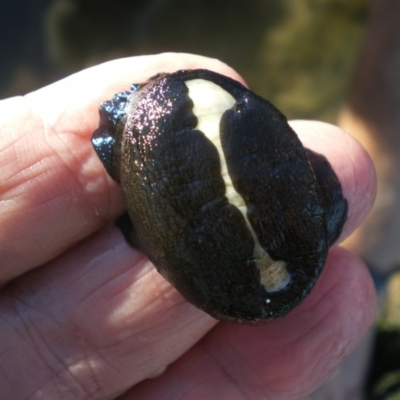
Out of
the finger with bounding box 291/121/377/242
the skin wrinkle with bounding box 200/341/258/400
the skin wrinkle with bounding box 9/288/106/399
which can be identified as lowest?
the skin wrinkle with bounding box 200/341/258/400

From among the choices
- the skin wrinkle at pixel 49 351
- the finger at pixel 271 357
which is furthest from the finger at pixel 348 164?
the skin wrinkle at pixel 49 351

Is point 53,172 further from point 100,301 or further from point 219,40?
point 219,40

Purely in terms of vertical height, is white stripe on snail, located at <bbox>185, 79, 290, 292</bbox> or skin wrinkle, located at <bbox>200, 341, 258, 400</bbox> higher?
white stripe on snail, located at <bbox>185, 79, 290, 292</bbox>

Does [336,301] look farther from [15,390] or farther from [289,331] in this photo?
[15,390]

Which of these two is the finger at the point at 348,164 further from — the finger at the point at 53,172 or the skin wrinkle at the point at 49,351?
the skin wrinkle at the point at 49,351

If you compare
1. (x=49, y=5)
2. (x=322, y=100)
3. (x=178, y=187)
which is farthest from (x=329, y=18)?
(x=178, y=187)

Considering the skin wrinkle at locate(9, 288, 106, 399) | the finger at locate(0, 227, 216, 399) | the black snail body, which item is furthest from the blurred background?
the black snail body

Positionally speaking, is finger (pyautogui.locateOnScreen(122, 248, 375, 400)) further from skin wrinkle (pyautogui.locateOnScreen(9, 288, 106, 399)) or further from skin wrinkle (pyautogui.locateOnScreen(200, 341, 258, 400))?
skin wrinkle (pyautogui.locateOnScreen(9, 288, 106, 399))
